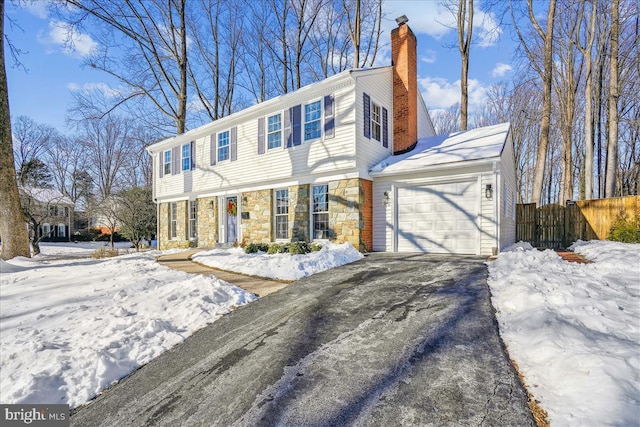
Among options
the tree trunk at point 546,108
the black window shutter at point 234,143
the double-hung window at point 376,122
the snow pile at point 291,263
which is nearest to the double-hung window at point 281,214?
the snow pile at point 291,263

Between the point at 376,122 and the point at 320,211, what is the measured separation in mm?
3637

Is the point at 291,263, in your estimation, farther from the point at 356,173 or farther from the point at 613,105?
the point at 613,105

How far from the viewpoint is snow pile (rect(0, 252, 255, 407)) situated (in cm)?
285

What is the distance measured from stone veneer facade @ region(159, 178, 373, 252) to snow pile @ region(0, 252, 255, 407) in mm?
4461

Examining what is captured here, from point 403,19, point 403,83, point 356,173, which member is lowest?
point 356,173

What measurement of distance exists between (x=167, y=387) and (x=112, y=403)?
1.47 ft

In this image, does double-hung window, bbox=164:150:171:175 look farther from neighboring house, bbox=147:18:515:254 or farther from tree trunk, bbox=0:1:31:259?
tree trunk, bbox=0:1:31:259

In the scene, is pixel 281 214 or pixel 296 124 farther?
pixel 281 214

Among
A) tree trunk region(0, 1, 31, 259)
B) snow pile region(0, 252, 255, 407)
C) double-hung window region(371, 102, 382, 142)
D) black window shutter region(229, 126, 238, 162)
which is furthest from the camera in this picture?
black window shutter region(229, 126, 238, 162)

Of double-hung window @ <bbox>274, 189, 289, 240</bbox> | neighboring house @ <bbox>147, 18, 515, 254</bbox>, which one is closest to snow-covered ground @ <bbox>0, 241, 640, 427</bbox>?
neighboring house @ <bbox>147, 18, 515, 254</bbox>

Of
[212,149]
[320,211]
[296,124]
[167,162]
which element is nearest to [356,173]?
[320,211]

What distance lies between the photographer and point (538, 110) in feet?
65.7

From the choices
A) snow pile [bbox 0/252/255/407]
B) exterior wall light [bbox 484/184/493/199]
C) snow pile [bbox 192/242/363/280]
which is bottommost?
snow pile [bbox 0/252/255/407]

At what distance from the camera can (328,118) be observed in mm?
9500
